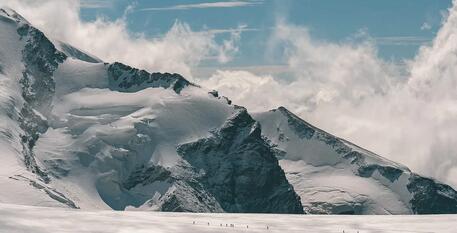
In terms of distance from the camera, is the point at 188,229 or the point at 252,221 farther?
the point at 252,221

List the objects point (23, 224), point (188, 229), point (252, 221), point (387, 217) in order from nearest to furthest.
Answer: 1. point (23, 224)
2. point (188, 229)
3. point (252, 221)
4. point (387, 217)

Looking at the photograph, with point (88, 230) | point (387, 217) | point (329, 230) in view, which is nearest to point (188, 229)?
point (88, 230)

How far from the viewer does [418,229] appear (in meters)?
88.7

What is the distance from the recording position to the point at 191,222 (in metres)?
86.5

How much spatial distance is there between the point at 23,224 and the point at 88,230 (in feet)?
19.6

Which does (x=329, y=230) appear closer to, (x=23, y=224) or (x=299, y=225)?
(x=299, y=225)

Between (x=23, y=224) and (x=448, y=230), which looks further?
(x=448, y=230)

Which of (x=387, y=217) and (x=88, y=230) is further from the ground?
(x=387, y=217)

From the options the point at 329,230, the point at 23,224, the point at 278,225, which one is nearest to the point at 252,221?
the point at 278,225

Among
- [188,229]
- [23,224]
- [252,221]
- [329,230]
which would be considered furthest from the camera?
[252,221]

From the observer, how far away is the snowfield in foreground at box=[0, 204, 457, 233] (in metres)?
76.6

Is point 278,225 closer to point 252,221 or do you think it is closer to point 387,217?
point 252,221

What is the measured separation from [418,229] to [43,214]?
4009cm

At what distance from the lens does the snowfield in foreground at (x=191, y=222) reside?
251 feet
